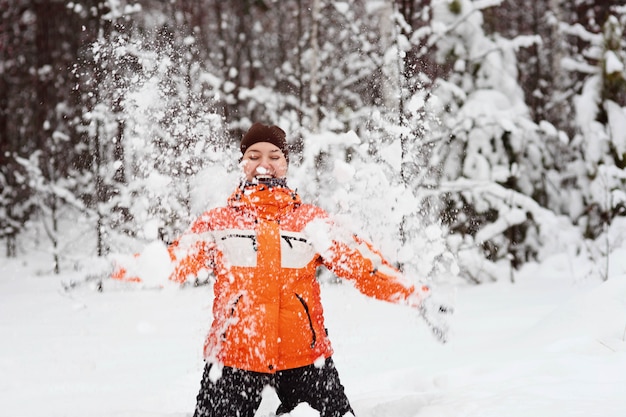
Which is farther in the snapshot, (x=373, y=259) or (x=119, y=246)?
(x=119, y=246)

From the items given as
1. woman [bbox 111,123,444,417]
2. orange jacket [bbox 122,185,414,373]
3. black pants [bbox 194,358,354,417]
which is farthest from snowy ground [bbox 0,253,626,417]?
Result: orange jacket [bbox 122,185,414,373]

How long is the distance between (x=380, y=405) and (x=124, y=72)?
4.24 meters

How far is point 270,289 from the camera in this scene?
228 cm

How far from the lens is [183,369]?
164 inches

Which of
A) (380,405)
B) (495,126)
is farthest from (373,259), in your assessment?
(495,126)

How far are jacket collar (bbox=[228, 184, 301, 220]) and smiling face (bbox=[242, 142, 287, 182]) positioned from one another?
0.13 metres

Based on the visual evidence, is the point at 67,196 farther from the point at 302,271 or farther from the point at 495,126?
the point at 302,271

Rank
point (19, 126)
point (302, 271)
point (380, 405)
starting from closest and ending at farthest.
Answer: point (302, 271) → point (380, 405) → point (19, 126)

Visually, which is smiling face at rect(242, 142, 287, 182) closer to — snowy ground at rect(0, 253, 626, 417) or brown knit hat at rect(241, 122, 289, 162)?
brown knit hat at rect(241, 122, 289, 162)

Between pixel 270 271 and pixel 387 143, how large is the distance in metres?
3.73

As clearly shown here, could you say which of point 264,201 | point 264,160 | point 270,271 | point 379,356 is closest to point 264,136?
point 264,160

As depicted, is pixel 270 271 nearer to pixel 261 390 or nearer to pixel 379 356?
pixel 261 390

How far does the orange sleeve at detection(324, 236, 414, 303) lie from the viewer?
2.33m

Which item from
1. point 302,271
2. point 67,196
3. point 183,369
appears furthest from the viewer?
point 67,196
